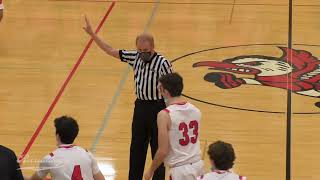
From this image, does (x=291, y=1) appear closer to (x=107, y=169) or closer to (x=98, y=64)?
(x=98, y=64)

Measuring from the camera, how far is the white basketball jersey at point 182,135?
726cm

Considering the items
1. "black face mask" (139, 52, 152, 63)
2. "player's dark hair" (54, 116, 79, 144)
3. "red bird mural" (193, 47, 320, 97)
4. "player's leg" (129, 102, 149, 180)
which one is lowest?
"player's leg" (129, 102, 149, 180)

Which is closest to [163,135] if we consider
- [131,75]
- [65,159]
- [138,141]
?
[65,159]

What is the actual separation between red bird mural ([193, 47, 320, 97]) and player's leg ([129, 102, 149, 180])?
4.91 meters

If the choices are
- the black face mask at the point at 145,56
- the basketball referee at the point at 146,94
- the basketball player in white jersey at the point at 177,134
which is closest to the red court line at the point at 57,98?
the basketball referee at the point at 146,94

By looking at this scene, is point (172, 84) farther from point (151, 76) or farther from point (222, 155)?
point (151, 76)

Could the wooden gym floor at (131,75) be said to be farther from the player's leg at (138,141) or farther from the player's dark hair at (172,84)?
the player's dark hair at (172,84)

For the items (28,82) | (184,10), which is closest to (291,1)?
(184,10)

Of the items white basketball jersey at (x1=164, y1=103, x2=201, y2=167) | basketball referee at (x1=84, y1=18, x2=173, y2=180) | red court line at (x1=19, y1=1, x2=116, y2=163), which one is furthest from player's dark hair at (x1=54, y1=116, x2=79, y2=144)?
red court line at (x1=19, y1=1, x2=116, y2=163)

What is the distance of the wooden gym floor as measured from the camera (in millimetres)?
11062

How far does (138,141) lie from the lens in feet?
29.4

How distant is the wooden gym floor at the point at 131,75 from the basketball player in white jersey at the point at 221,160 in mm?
3969

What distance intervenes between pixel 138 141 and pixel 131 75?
538cm

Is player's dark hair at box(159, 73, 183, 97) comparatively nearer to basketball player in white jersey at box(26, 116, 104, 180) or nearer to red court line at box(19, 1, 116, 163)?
basketball player in white jersey at box(26, 116, 104, 180)
